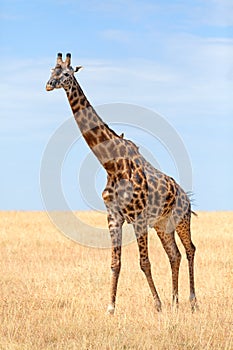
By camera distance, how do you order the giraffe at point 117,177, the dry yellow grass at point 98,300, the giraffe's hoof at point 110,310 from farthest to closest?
the giraffe's hoof at point 110,310
the giraffe at point 117,177
the dry yellow grass at point 98,300

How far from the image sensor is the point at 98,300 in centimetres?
1076

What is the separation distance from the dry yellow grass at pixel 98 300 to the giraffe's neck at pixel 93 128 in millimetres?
2252

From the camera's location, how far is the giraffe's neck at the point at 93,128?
9.41 meters

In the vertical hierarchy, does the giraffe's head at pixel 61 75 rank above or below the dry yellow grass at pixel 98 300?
above

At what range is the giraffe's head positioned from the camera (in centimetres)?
899

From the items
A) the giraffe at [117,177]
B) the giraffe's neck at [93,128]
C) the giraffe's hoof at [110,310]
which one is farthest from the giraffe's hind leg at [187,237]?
the giraffe's neck at [93,128]

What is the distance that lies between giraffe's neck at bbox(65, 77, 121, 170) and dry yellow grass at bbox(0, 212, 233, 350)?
2.25 m

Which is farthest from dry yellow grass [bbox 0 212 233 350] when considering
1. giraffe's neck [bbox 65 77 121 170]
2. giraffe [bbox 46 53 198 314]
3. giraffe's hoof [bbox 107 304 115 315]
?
giraffe's neck [bbox 65 77 121 170]

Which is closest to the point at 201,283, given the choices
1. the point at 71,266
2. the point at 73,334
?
the point at 71,266

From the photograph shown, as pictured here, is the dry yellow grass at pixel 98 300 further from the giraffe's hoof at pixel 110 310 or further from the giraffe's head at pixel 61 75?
the giraffe's head at pixel 61 75

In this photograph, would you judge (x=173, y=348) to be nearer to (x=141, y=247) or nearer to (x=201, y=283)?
(x=141, y=247)

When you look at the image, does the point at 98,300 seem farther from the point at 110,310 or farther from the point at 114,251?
the point at 114,251

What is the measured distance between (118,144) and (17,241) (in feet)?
34.3

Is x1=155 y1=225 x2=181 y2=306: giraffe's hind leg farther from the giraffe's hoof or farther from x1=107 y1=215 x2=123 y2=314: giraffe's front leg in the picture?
the giraffe's hoof
